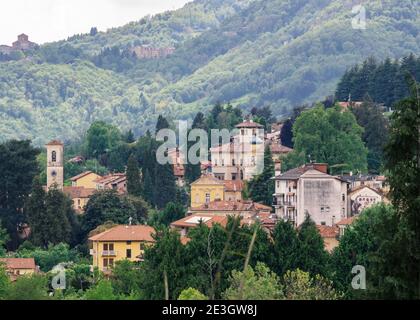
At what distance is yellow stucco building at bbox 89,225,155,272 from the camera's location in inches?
2512

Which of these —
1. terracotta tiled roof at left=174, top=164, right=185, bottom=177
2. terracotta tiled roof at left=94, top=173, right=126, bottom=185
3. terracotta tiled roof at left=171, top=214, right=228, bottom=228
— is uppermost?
terracotta tiled roof at left=174, top=164, right=185, bottom=177

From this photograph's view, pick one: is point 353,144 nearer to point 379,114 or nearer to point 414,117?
point 379,114

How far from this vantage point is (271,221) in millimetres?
61094

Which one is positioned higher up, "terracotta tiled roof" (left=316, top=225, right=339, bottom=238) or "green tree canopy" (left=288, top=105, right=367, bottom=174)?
"green tree canopy" (left=288, top=105, right=367, bottom=174)

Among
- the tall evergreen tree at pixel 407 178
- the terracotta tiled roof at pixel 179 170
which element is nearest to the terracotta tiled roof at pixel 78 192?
the terracotta tiled roof at pixel 179 170

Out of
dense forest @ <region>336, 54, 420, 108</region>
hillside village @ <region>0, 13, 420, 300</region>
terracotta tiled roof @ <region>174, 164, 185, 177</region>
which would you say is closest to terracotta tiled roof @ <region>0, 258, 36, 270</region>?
hillside village @ <region>0, 13, 420, 300</region>

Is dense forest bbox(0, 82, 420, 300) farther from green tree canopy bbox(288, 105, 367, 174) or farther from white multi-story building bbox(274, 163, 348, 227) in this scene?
white multi-story building bbox(274, 163, 348, 227)

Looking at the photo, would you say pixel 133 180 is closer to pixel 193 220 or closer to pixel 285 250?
pixel 193 220

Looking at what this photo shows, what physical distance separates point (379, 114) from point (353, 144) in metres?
9.09

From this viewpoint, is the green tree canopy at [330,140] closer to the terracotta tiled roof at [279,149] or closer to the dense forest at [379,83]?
the terracotta tiled roof at [279,149]

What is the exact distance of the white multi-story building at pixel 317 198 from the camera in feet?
211

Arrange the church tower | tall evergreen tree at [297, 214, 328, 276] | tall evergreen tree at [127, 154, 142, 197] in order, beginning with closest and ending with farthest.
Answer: tall evergreen tree at [297, 214, 328, 276] < tall evergreen tree at [127, 154, 142, 197] < the church tower

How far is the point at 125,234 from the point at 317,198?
783 cm
